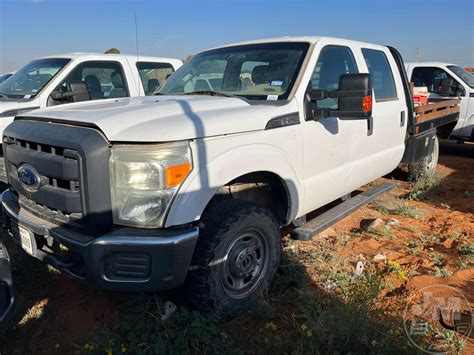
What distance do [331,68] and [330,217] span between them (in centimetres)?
137

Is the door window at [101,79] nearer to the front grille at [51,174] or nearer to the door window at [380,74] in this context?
the front grille at [51,174]

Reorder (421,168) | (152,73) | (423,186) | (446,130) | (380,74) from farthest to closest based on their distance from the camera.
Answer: (446,130), (152,73), (421,168), (423,186), (380,74)

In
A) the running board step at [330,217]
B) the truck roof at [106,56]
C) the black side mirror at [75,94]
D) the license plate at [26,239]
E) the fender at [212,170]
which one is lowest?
the running board step at [330,217]

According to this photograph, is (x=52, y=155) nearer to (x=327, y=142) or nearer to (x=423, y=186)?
(x=327, y=142)

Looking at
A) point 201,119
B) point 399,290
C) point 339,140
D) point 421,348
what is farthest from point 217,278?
point 339,140

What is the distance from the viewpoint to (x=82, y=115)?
277 centimetres

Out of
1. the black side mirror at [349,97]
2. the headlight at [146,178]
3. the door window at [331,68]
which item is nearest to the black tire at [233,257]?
the headlight at [146,178]

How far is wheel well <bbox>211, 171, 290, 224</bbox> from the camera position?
3.21 metres

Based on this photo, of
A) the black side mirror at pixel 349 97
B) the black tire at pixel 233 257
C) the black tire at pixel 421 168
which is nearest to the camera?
the black tire at pixel 233 257

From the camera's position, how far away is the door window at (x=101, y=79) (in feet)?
20.0

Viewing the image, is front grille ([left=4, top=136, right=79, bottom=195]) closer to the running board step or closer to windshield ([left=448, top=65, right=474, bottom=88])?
the running board step

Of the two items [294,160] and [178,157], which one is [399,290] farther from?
[178,157]

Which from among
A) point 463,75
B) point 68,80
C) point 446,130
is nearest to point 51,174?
point 68,80

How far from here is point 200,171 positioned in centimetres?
261
